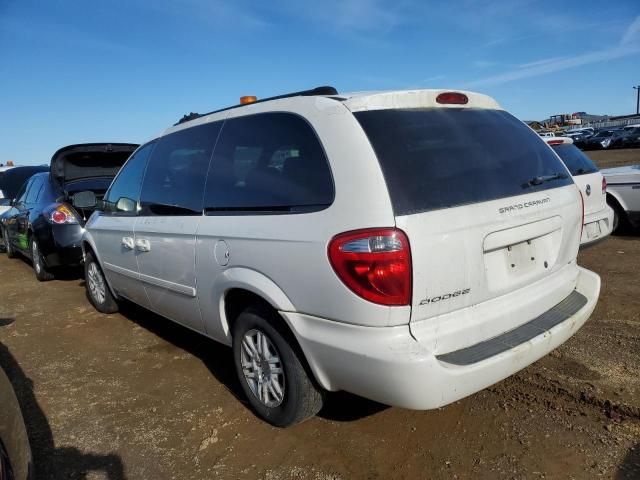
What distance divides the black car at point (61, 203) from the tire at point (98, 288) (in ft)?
4.01

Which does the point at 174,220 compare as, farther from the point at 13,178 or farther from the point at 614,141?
the point at 614,141

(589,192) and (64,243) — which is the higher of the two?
(589,192)

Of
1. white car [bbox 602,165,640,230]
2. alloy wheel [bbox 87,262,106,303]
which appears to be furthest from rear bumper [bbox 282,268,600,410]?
white car [bbox 602,165,640,230]

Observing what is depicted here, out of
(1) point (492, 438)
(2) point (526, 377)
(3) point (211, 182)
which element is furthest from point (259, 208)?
(2) point (526, 377)

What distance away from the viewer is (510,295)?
7.92ft

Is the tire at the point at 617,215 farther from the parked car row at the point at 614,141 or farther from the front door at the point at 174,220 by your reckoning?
the parked car row at the point at 614,141

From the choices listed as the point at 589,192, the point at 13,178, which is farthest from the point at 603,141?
the point at 13,178

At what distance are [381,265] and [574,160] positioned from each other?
15.1ft

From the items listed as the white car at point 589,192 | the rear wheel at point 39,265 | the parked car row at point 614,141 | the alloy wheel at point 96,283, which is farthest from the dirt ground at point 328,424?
the parked car row at point 614,141

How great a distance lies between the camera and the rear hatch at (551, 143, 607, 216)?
17.4 feet

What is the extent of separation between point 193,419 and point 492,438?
5.77 ft

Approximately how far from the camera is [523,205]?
8.09 feet

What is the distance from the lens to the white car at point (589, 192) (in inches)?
205

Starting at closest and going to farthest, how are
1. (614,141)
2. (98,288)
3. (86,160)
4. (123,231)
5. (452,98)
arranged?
(452,98) < (123,231) < (98,288) < (86,160) < (614,141)
